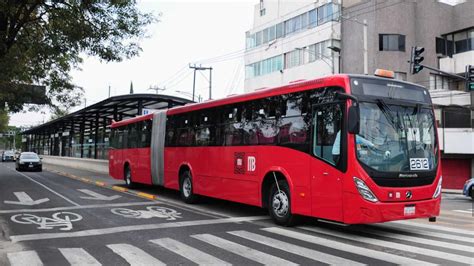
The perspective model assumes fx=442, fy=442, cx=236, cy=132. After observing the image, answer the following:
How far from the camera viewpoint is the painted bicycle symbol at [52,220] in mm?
9984

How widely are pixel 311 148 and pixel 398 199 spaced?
1979 mm

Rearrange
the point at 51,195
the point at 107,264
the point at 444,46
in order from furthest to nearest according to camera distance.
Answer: the point at 444,46 → the point at 51,195 → the point at 107,264

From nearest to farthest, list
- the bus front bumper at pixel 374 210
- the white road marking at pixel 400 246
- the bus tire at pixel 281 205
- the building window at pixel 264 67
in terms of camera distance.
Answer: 1. the white road marking at pixel 400 246
2. the bus front bumper at pixel 374 210
3. the bus tire at pixel 281 205
4. the building window at pixel 264 67

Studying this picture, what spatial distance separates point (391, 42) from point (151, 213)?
3316 centimetres

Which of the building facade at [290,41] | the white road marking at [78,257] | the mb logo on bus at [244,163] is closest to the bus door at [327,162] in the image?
the mb logo on bus at [244,163]

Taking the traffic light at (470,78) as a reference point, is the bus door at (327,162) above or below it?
below

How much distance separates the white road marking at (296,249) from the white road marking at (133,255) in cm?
220

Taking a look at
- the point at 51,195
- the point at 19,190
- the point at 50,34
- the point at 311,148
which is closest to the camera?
the point at 311,148

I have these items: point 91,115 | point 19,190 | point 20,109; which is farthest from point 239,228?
point 91,115

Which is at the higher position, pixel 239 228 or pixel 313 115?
pixel 313 115

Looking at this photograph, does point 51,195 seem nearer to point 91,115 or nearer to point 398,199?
point 398,199

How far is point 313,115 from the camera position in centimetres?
934

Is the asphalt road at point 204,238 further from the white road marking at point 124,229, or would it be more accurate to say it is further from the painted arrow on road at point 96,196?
the painted arrow on road at point 96,196

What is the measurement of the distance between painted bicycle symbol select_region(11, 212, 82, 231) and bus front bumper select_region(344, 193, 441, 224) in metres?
5.99
